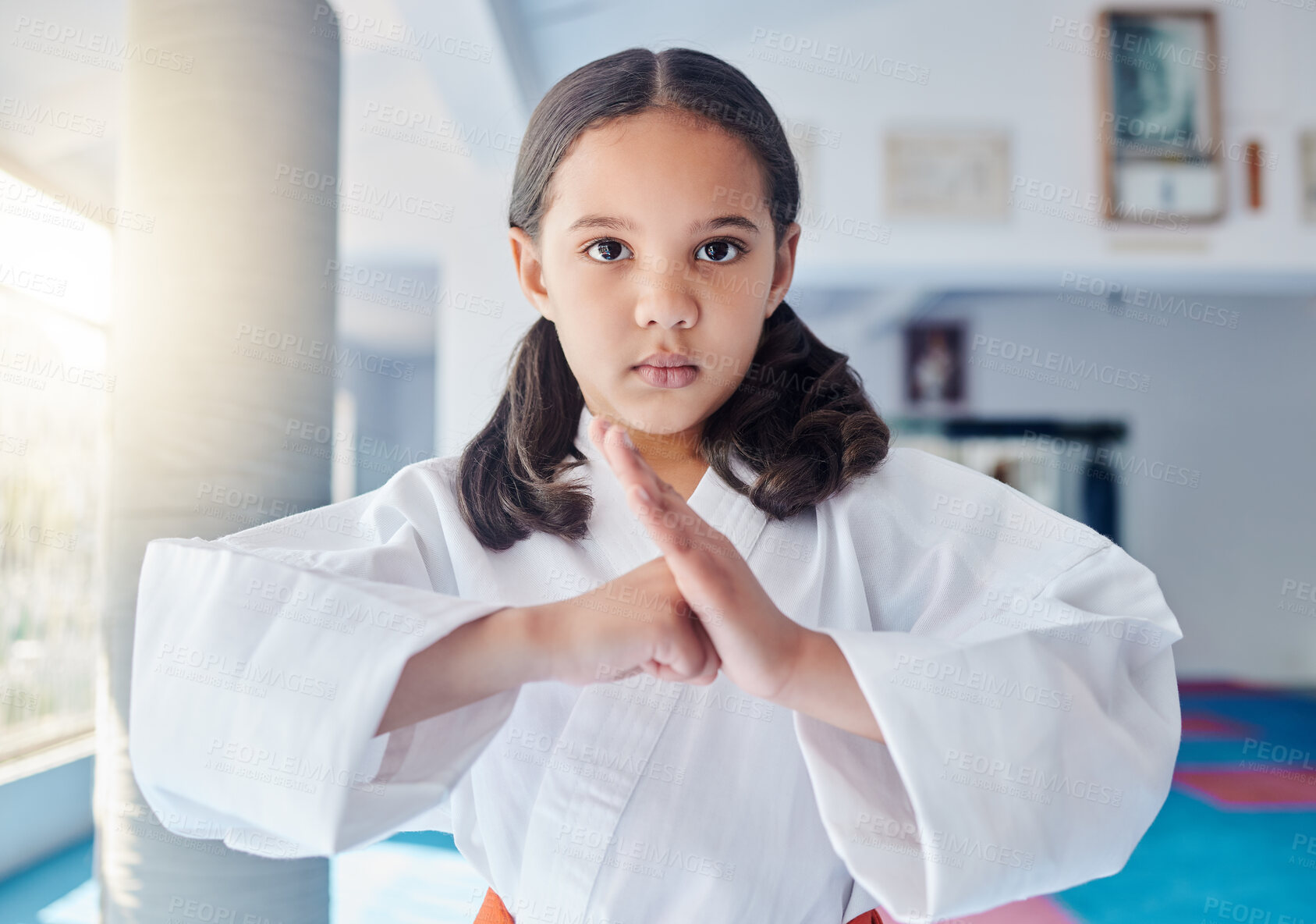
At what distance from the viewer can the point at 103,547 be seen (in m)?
1.17

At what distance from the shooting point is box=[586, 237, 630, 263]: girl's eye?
95 cm

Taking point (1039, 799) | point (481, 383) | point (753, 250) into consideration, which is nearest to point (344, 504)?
point (753, 250)

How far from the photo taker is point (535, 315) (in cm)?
453

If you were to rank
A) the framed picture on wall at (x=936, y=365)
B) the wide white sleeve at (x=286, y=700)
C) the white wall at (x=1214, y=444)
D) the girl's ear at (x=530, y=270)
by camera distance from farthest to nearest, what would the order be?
1. the framed picture on wall at (x=936, y=365)
2. the white wall at (x=1214, y=444)
3. the girl's ear at (x=530, y=270)
4. the wide white sleeve at (x=286, y=700)

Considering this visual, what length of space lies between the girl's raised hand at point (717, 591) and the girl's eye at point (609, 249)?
253mm

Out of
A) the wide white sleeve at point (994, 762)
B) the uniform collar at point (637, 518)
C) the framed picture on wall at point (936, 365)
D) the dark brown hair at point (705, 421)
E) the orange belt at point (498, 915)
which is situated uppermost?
the framed picture on wall at point (936, 365)

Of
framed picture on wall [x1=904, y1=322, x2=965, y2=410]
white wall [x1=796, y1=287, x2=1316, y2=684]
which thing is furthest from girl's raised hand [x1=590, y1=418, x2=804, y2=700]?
framed picture on wall [x1=904, y1=322, x2=965, y2=410]

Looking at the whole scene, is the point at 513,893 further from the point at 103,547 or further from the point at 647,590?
the point at 103,547

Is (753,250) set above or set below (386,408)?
below

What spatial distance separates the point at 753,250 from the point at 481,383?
3.81 metres

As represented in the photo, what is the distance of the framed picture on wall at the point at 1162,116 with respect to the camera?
16.1 ft

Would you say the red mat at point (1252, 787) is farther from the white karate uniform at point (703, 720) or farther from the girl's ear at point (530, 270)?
the girl's ear at point (530, 270)

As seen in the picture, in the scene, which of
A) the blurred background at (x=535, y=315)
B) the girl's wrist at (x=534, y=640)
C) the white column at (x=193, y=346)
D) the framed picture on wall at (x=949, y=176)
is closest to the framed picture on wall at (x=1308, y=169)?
the blurred background at (x=535, y=315)

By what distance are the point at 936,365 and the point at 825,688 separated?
7614mm
